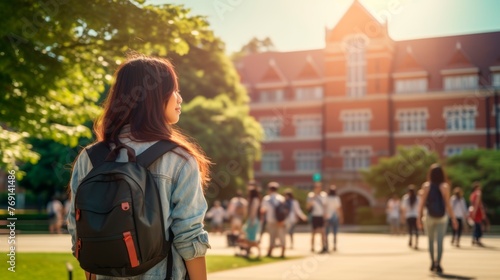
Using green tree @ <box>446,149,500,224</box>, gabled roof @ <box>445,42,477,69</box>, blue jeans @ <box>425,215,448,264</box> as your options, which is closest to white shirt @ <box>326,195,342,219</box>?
blue jeans @ <box>425,215,448,264</box>

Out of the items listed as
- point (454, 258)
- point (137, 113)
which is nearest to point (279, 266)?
point (454, 258)

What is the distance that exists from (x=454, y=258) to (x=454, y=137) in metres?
38.4

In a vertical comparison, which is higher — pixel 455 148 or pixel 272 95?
pixel 272 95

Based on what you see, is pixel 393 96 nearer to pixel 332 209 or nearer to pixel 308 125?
pixel 308 125

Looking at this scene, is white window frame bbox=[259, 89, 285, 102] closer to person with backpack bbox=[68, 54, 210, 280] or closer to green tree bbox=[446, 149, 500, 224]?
green tree bbox=[446, 149, 500, 224]

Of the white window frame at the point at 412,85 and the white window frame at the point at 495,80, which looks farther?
the white window frame at the point at 412,85

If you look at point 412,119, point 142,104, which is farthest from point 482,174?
point 142,104

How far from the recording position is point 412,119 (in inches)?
2098

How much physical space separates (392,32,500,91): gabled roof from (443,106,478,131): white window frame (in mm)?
1979

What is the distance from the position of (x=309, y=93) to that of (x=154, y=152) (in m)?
55.3

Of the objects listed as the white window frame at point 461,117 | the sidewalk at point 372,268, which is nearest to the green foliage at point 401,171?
the white window frame at point 461,117

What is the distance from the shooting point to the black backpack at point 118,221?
2.71 metres

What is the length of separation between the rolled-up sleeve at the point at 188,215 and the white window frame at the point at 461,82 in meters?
51.3

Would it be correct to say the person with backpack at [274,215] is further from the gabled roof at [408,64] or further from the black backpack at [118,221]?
the gabled roof at [408,64]
